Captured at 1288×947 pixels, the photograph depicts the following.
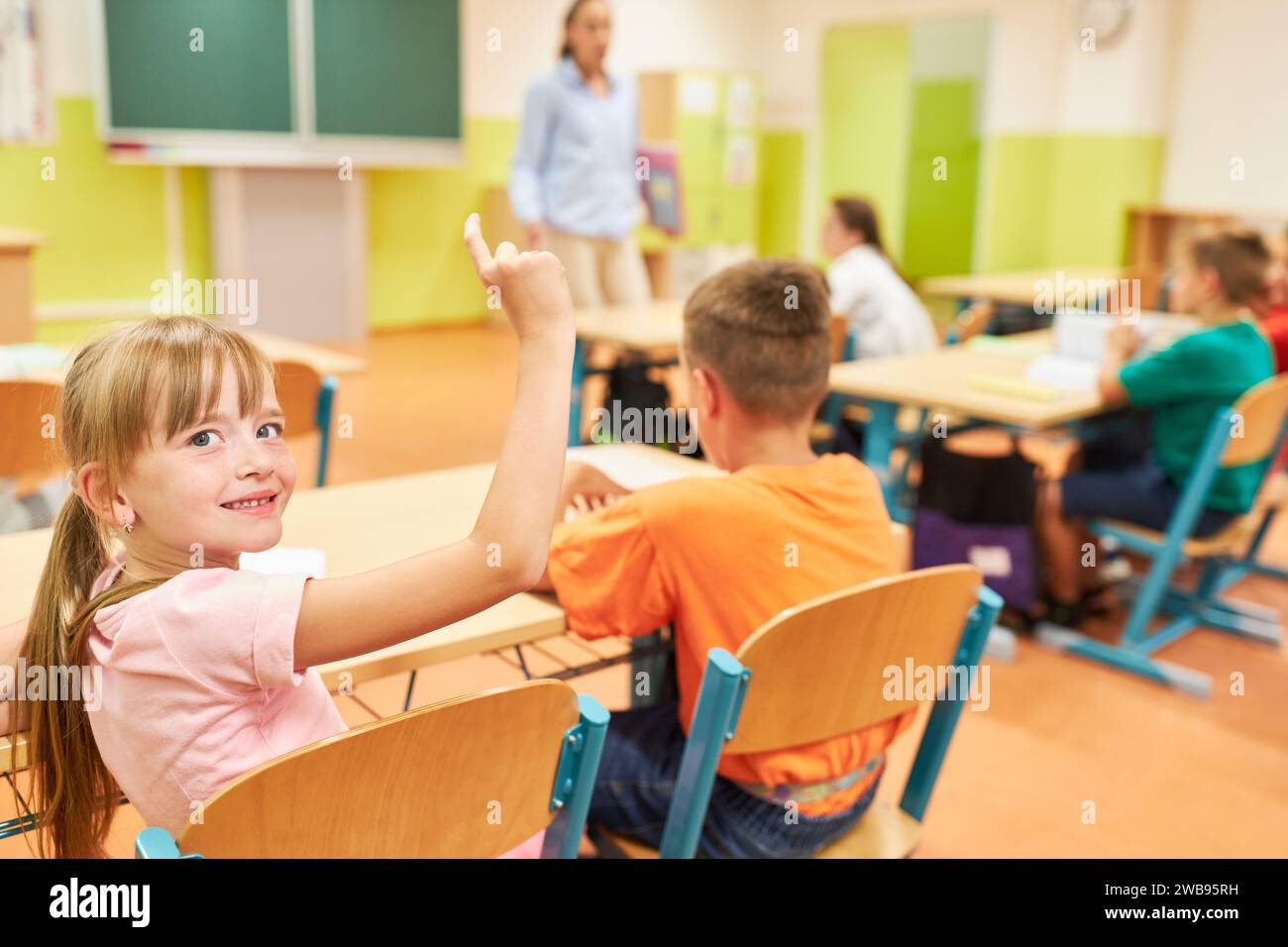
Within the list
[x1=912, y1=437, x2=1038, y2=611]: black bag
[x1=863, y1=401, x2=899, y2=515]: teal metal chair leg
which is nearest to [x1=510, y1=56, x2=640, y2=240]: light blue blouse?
[x1=863, y1=401, x2=899, y2=515]: teal metal chair leg

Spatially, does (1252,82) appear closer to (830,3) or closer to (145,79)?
(830,3)

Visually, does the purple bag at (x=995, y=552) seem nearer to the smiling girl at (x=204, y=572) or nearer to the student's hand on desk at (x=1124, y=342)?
the student's hand on desk at (x=1124, y=342)

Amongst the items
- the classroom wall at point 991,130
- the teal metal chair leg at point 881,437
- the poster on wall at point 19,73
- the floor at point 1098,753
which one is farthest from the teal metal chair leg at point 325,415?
the classroom wall at point 991,130

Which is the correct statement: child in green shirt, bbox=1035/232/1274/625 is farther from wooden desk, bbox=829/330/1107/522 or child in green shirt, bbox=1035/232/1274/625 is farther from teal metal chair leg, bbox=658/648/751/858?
teal metal chair leg, bbox=658/648/751/858

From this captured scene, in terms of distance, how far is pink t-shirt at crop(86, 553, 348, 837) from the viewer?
92 cm

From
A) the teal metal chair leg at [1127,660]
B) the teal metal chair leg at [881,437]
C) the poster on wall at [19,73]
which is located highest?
the poster on wall at [19,73]

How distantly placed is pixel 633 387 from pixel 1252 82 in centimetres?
524

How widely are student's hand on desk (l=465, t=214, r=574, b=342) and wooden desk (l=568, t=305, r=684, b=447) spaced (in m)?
2.67

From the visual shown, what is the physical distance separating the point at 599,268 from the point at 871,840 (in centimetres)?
356

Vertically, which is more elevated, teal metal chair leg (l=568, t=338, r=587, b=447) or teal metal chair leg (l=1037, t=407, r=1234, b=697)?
teal metal chair leg (l=568, t=338, r=587, b=447)

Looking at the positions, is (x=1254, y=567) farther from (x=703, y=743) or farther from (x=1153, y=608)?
(x=703, y=743)

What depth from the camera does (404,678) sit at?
7.41 ft

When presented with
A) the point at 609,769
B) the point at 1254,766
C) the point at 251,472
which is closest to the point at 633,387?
the point at 1254,766

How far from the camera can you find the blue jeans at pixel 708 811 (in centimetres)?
151
